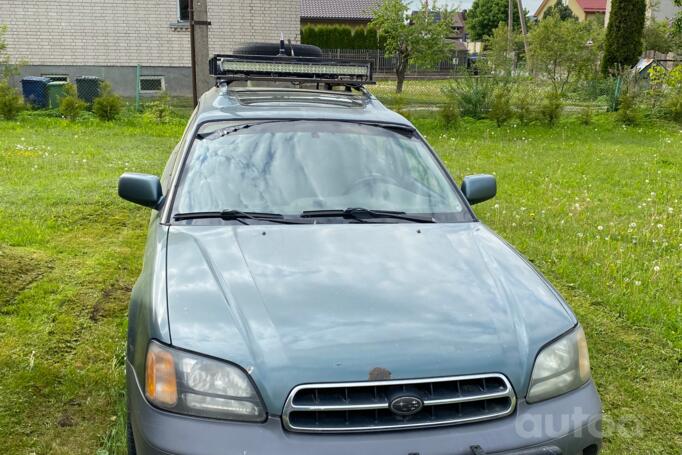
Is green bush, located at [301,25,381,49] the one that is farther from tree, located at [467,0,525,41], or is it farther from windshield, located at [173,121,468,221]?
tree, located at [467,0,525,41]

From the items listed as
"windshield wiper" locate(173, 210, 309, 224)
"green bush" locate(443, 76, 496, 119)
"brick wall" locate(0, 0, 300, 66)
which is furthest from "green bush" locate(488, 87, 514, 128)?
"windshield wiper" locate(173, 210, 309, 224)

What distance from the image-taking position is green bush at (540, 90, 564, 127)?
15727mm

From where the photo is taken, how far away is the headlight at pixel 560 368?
2.47 m

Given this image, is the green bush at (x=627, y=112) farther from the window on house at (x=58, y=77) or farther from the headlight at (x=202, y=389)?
the headlight at (x=202, y=389)

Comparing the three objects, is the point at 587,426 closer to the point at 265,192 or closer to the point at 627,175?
the point at 265,192

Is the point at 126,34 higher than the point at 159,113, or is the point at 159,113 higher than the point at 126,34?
the point at 126,34

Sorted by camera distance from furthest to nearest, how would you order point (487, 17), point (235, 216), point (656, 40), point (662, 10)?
point (487, 17), point (662, 10), point (656, 40), point (235, 216)

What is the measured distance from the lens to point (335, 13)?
42.2 meters

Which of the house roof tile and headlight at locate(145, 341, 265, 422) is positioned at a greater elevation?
the house roof tile

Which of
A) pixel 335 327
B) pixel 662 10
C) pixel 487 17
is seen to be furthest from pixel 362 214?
pixel 487 17

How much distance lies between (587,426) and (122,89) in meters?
20.3

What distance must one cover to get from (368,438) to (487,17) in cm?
7425

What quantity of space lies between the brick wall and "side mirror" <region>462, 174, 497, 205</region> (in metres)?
17.7

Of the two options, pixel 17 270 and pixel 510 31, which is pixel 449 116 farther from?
pixel 510 31
